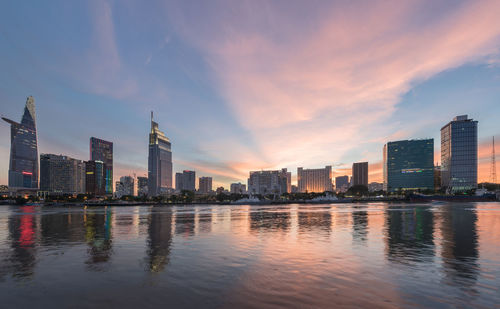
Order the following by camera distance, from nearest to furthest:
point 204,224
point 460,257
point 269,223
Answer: point 460,257 → point 204,224 → point 269,223

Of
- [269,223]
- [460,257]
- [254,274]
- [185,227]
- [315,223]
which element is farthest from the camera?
[269,223]

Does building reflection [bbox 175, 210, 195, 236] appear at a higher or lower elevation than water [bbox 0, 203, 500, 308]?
lower

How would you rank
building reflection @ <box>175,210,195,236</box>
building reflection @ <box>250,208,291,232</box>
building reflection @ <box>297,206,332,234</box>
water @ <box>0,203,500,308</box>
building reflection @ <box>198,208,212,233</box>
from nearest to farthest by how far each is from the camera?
water @ <box>0,203,500,308</box>
building reflection @ <box>175,210,195,236</box>
building reflection @ <box>297,206,332,234</box>
building reflection @ <box>198,208,212,233</box>
building reflection @ <box>250,208,291,232</box>

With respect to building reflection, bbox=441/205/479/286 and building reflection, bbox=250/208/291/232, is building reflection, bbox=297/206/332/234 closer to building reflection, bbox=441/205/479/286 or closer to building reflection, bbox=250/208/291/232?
building reflection, bbox=250/208/291/232

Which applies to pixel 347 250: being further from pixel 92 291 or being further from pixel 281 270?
pixel 92 291

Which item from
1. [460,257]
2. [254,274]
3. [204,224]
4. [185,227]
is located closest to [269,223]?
[204,224]

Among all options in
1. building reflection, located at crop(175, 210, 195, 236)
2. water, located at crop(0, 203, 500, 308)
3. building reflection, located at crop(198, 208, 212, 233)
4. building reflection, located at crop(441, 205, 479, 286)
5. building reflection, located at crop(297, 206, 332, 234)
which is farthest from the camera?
building reflection, located at crop(198, 208, 212, 233)

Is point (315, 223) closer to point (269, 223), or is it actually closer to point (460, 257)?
point (269, 223)

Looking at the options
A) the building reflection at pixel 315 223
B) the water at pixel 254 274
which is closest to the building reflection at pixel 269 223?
the building reflection at pixel 315 223

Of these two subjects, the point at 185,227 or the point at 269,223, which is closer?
the point at 185,227

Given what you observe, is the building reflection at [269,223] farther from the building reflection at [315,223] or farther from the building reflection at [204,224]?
the building reflection at [204,224]

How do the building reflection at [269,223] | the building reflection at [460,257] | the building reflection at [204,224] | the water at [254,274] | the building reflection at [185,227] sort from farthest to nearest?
the building reflection at [269,223]
the building reflection at [204,224]
the building reflection at [185,227]
the building reflection at [460,257]
the water at [254,274]

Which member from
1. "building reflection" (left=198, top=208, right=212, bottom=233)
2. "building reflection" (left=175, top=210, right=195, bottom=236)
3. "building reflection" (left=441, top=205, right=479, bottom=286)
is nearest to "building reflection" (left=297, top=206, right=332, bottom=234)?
"building reflection" (left=441, top=205, right=479, bottom=286)

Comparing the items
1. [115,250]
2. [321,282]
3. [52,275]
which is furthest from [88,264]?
[321,282]
